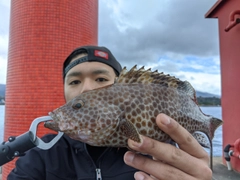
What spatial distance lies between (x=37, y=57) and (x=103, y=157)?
3.84 metres

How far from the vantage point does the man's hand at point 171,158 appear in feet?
4.14

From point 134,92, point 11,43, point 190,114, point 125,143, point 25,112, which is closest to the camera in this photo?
point 125,143

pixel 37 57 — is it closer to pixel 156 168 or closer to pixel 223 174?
pixel 156 168

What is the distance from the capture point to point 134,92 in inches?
56.9

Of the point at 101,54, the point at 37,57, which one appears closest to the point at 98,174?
the point at 101,54

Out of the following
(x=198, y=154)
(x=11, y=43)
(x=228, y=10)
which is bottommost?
(x=198, y=154)

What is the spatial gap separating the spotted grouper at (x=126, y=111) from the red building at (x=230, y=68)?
4.77 meters

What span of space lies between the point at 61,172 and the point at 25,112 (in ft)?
11.6

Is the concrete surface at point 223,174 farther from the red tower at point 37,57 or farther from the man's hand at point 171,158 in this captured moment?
the man's hand at point 171,158

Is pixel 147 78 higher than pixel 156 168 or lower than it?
higher

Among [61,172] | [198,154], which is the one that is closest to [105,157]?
[61,172]

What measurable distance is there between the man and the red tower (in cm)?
281

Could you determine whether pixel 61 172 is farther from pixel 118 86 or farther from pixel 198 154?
pixel 198 154

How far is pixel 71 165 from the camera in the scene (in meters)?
1.97
